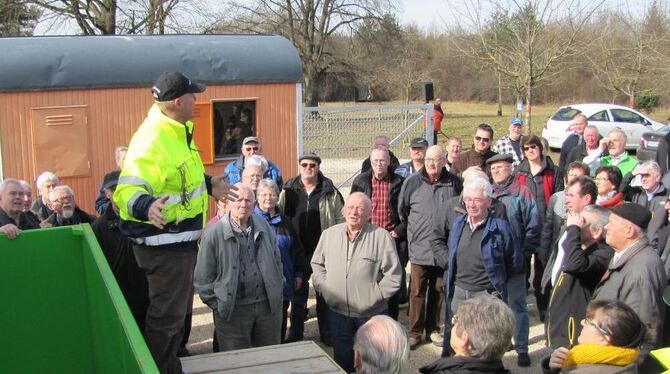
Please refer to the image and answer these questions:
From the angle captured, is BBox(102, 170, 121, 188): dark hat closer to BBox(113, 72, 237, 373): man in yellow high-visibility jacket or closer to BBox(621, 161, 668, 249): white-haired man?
BBox(113, 72, 237, 373): man in yellow high-visibility jacket

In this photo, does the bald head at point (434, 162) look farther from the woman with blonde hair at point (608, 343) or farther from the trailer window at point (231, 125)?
the trailer window at point (231, 125)

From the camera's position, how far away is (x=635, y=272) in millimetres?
4438

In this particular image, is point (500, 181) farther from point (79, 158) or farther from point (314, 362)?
point (79, 158)

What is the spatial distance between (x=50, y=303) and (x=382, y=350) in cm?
222

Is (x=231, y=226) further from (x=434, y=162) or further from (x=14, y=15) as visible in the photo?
(x=14, y=15)

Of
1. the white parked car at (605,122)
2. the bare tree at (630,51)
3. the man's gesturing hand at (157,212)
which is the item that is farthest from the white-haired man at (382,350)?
the bare tree at (630,51)

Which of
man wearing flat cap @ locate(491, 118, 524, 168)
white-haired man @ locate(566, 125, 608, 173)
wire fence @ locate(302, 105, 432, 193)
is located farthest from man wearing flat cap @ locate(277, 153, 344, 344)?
wire fence @ locate(302, 105, 432, 193)

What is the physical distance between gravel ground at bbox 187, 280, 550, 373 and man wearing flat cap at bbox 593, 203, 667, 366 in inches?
70.9

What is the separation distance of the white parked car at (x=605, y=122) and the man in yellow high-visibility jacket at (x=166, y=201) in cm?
1969

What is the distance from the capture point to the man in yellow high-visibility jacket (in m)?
3.53

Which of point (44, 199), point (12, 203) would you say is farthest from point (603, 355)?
point (44, 199)

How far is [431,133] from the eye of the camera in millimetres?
14250

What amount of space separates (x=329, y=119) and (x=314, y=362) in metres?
10.3

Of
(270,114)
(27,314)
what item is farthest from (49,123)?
(27,314)
